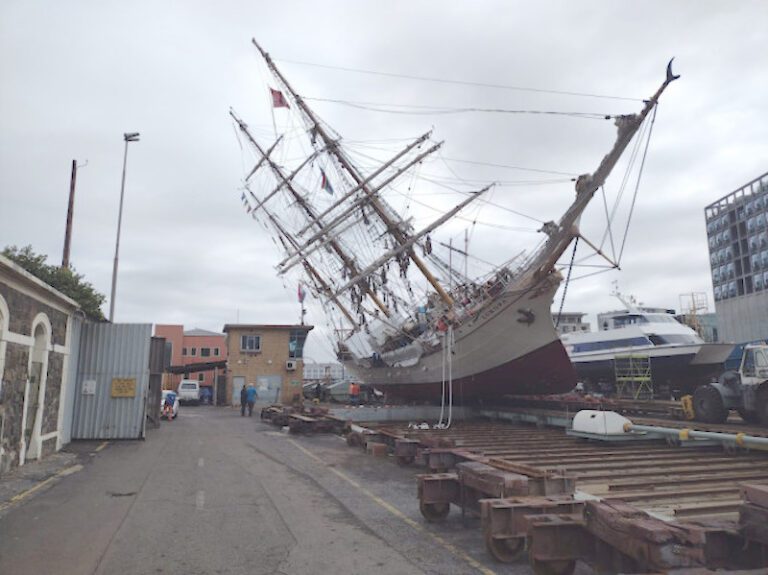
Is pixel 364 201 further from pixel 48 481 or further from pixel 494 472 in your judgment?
pixel 494 472

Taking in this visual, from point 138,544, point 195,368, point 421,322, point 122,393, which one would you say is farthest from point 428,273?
point 195,368

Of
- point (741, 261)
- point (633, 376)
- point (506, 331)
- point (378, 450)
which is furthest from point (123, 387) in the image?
point (741, 261)

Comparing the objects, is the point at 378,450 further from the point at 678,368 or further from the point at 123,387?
the point at 678,368

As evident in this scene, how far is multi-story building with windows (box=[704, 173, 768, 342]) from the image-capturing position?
6050 cm

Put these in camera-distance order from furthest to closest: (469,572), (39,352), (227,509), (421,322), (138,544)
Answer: (421,322), (39,352), (227,509), (138,544), (469,572)

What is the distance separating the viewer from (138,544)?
6641 millimetres

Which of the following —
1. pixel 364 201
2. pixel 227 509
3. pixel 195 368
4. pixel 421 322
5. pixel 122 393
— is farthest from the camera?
pixel 195 368

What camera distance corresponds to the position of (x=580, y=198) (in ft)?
64.8

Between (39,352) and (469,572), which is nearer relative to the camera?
(469,572)

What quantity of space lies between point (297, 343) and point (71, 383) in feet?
80.0

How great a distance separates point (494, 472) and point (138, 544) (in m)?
4.50

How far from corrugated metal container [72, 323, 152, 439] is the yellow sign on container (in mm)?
15

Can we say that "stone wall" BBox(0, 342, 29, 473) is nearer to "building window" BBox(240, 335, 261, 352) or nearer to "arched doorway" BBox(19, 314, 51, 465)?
"arched doorway" BBox(19, 314, 51, 465)

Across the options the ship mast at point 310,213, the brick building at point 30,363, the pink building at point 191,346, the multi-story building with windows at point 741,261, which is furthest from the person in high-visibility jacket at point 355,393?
the multi-story building with windows at point 741,261
